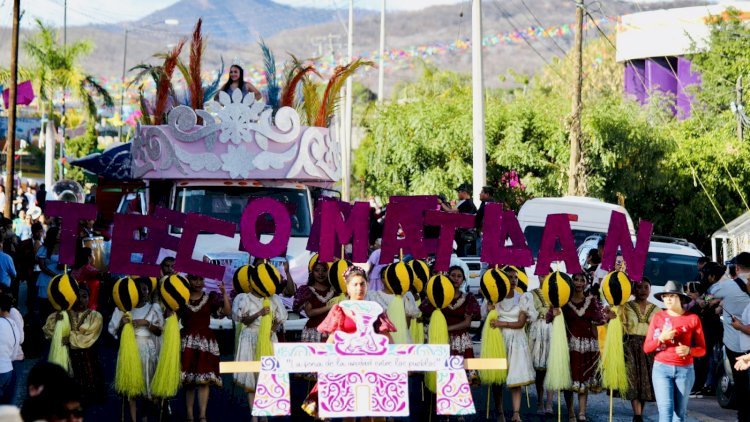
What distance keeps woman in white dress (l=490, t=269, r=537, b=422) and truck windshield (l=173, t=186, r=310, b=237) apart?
4.35 metres

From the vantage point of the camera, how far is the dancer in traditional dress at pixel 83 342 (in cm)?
1184

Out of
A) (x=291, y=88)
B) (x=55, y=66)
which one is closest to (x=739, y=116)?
(x=291, y=88)

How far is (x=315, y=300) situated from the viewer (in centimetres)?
1268

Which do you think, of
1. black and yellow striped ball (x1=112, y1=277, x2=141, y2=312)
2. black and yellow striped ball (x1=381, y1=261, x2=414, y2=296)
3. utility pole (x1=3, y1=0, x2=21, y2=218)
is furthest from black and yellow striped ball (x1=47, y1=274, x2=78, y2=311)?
utility pole (x1=3, y1=0, x2=21, y2=218)

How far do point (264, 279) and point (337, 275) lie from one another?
31.8 inches

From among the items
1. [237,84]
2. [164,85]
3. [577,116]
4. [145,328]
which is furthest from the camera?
[577,116]

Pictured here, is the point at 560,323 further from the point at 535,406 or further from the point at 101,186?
the point at 101,186

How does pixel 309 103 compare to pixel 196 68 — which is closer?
pixel 196 68

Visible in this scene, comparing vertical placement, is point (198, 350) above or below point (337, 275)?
below

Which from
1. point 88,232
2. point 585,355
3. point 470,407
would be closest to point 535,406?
point 585,355

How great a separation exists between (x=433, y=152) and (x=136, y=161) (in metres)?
15.3

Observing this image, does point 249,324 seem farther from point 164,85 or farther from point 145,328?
point 164,85

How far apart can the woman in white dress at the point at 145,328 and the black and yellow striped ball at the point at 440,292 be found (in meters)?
2.52

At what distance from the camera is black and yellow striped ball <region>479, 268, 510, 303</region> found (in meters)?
12.5
